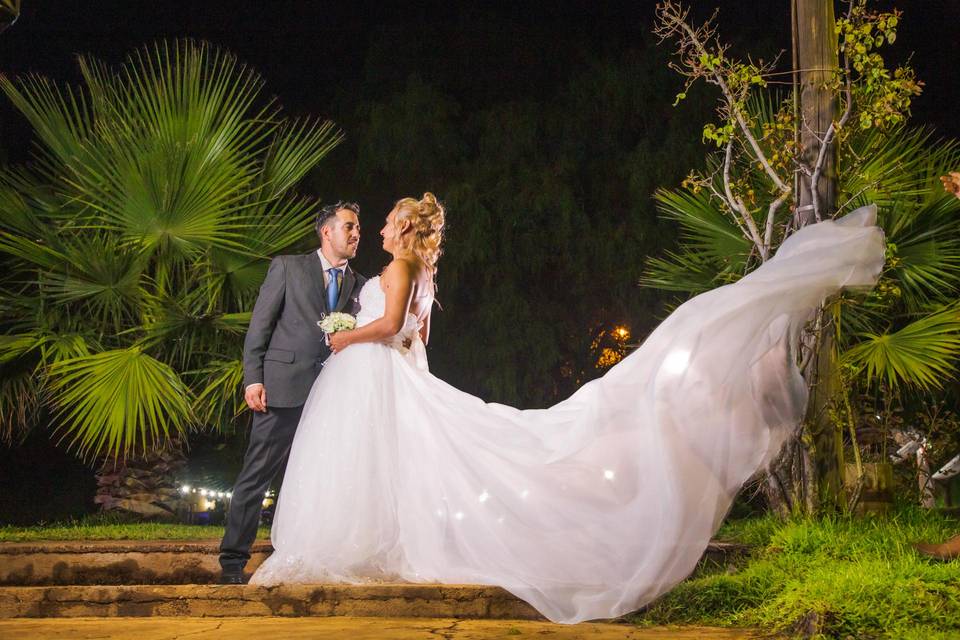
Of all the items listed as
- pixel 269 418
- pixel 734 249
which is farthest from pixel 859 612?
pixel 734 249

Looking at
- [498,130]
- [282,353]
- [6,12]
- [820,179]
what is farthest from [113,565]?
[498,130]

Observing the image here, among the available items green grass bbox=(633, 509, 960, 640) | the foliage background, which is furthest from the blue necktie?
the foliage background

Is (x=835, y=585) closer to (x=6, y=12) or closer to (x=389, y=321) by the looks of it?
(x=389, y=321)

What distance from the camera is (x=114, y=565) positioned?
22.2 ft

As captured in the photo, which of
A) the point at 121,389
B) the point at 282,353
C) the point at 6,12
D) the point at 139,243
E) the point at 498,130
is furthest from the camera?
the point at 498,130

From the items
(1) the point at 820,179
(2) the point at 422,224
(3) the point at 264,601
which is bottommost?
(3) the point at 264,601

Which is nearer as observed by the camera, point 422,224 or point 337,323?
point 337,323

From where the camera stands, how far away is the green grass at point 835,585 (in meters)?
4.21

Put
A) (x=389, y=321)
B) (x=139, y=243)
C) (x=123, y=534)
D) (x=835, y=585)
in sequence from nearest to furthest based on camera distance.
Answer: (x=835, y=585), (x=389, y=321), (x=123, y=534), (x=139, y=243)

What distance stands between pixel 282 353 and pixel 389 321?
26.8 inches

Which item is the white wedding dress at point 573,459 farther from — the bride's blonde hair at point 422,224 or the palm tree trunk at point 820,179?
the palm tree trunk at point 820,179

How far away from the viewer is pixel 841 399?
675cm

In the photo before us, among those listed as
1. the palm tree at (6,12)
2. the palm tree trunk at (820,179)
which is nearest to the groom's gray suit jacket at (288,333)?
the palm tree trunk at (820,179)

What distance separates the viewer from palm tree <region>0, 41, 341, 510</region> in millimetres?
8352
